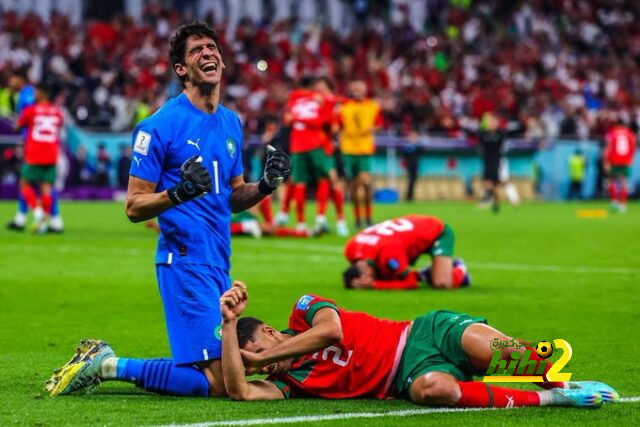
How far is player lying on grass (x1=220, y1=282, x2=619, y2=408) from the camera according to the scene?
20.0 feet

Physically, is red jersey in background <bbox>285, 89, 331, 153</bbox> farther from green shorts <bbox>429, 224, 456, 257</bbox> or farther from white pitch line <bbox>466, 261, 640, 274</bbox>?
green shorts <bbox>429, 224, 456, 257</bbox>

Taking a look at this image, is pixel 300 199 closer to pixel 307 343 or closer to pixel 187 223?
pixel 187 223

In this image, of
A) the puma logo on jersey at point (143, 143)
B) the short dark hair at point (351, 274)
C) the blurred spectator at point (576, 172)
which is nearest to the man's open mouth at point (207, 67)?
the puma logo on jersey at point (143, 143)

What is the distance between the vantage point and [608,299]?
452 inches

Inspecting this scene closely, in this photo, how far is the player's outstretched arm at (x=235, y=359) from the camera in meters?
6.11

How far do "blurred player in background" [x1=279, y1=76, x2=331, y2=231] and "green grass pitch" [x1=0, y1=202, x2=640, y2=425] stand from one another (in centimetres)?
92

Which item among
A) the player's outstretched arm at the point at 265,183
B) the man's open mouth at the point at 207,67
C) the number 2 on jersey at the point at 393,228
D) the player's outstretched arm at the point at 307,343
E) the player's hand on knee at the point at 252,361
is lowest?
the player's hand on knee at the point at 252,361

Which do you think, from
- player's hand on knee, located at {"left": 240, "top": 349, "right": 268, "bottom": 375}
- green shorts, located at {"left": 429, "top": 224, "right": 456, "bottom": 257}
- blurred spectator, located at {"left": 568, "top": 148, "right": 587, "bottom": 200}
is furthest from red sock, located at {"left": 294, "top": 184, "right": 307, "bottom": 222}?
blurred spectator, located at {"left": 568, "top": 148, "right": 587, "bottom": 200}

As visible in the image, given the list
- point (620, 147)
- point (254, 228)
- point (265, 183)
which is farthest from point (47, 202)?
point (620, 147)

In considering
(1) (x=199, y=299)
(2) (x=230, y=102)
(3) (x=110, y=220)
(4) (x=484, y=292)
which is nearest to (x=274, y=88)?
(2) (x=230, y=102)

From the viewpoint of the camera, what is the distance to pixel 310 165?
2003 centimetres

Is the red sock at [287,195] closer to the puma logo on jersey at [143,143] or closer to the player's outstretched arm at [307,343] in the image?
the puma logo on jersey at [143,143]

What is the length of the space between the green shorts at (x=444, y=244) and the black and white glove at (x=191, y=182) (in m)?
6.35

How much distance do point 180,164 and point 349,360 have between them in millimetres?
1404
